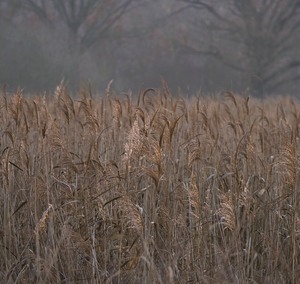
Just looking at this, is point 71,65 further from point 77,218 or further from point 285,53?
point 77,218

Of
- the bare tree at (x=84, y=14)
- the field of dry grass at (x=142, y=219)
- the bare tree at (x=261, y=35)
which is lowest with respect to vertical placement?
the field of dry grass at (x=142, y=219)

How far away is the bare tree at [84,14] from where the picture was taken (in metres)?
24.0

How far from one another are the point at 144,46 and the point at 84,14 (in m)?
4.50

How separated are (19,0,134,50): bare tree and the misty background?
0.12 ft

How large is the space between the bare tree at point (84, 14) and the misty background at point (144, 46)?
0.12 ft

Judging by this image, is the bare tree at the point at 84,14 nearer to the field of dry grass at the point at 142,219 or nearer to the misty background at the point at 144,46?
the misty background at the point at 144,46

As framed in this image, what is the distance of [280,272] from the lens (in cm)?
342

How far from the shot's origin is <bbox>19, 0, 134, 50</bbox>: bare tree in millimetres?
24016

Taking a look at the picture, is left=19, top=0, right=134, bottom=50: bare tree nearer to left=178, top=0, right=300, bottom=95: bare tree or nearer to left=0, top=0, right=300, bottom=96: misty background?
left=0, top=0, right=300, bottom=96: misty background

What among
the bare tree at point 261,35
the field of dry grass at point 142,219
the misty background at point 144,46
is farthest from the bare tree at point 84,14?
the field of dry grass at point 142,219

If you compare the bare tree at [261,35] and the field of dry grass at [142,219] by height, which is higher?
the bare tree at [261,35]

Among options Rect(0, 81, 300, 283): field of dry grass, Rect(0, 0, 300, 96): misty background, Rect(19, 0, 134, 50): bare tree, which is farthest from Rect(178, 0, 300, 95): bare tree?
Rect(0, 81, 300, 283): field of dry grass

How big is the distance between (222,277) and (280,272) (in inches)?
16.2

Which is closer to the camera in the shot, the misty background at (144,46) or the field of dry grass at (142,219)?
the field of dry grass at (142,219)
